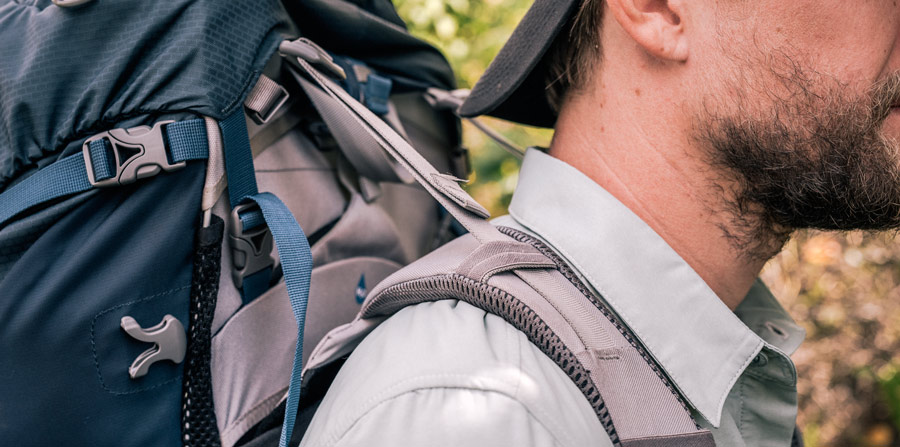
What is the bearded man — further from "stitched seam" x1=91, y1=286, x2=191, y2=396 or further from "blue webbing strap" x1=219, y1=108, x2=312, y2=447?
"stitched seam" x1=91, y1=286, x2=191, y2=396

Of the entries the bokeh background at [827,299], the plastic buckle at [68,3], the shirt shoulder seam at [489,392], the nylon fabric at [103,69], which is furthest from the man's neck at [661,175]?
the bokeh background at [827,299]

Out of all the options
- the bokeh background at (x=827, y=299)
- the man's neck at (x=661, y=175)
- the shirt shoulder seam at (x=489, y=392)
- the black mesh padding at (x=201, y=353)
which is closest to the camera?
the shirt shoulder seam at (x=489, y=392)

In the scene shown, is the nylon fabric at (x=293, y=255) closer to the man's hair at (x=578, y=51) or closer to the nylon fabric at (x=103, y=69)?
the nylon fabric at (x=103, y=69)

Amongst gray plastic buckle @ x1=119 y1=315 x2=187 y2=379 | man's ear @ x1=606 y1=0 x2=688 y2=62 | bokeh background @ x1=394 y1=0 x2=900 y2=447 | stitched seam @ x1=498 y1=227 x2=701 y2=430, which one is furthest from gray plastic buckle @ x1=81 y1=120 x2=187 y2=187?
bokeh background @ x1=394 y1=0 x2=900 y2=447

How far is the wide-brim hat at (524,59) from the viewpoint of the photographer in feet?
4.55

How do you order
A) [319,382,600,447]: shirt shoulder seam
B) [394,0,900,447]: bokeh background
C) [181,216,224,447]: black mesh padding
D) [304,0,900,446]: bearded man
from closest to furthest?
[319,382,600,447]: shirt shoulder seam
[181,216,224,447]: black mesh padding
[304,0,900,446]: bearded man
[394,0,900,447]: bokeh background

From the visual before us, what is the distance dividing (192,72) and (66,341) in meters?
0.47

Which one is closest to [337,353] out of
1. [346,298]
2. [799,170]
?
[346,298]

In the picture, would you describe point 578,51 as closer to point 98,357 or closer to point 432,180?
point 432,180

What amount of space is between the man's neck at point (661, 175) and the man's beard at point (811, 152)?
0.05 meters

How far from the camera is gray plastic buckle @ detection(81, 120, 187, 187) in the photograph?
3.20 feet

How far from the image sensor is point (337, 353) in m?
1.16

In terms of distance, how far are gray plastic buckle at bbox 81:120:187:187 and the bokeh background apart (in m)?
2.51

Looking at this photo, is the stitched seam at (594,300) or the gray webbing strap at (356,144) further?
the gray webbing strap at (356,144)
